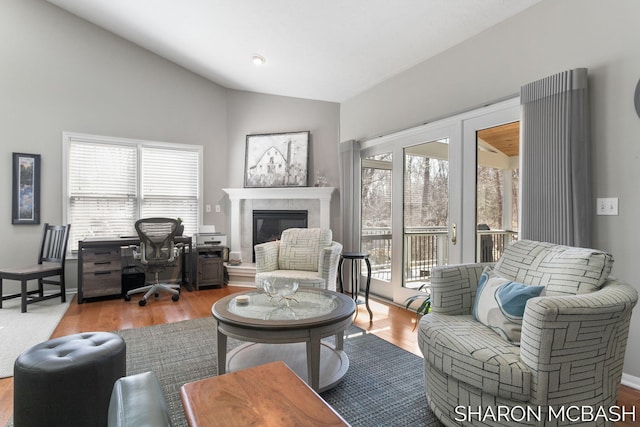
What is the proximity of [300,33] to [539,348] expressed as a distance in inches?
134

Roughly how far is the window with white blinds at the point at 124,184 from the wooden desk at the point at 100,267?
68cm

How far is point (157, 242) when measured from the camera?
4211mm

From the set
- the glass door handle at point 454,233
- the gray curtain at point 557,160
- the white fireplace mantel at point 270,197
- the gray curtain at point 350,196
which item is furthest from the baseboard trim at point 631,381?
the white fireplace mantel at point 270,197

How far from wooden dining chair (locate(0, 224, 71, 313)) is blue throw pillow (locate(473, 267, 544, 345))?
4.44m

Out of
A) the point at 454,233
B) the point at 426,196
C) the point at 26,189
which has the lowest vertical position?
the point at 454,233

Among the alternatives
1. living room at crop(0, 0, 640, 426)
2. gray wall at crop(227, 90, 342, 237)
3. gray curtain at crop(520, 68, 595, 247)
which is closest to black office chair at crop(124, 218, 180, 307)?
living room at crop(0, 0, 640, 426)

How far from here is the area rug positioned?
185 cm

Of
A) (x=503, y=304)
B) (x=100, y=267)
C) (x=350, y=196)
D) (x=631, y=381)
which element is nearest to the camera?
(x=503, y=304)

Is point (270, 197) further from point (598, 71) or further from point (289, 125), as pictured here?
point (598, 71)

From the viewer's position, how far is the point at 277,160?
5266mm

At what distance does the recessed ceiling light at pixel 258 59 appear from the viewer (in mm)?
4211

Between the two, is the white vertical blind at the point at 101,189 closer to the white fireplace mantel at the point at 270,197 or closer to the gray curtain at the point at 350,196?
the white fireplace mantel at the point at 270,197

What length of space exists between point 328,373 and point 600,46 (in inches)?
111

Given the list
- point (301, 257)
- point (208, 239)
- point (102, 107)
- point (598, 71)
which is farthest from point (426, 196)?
point (102, 107)
